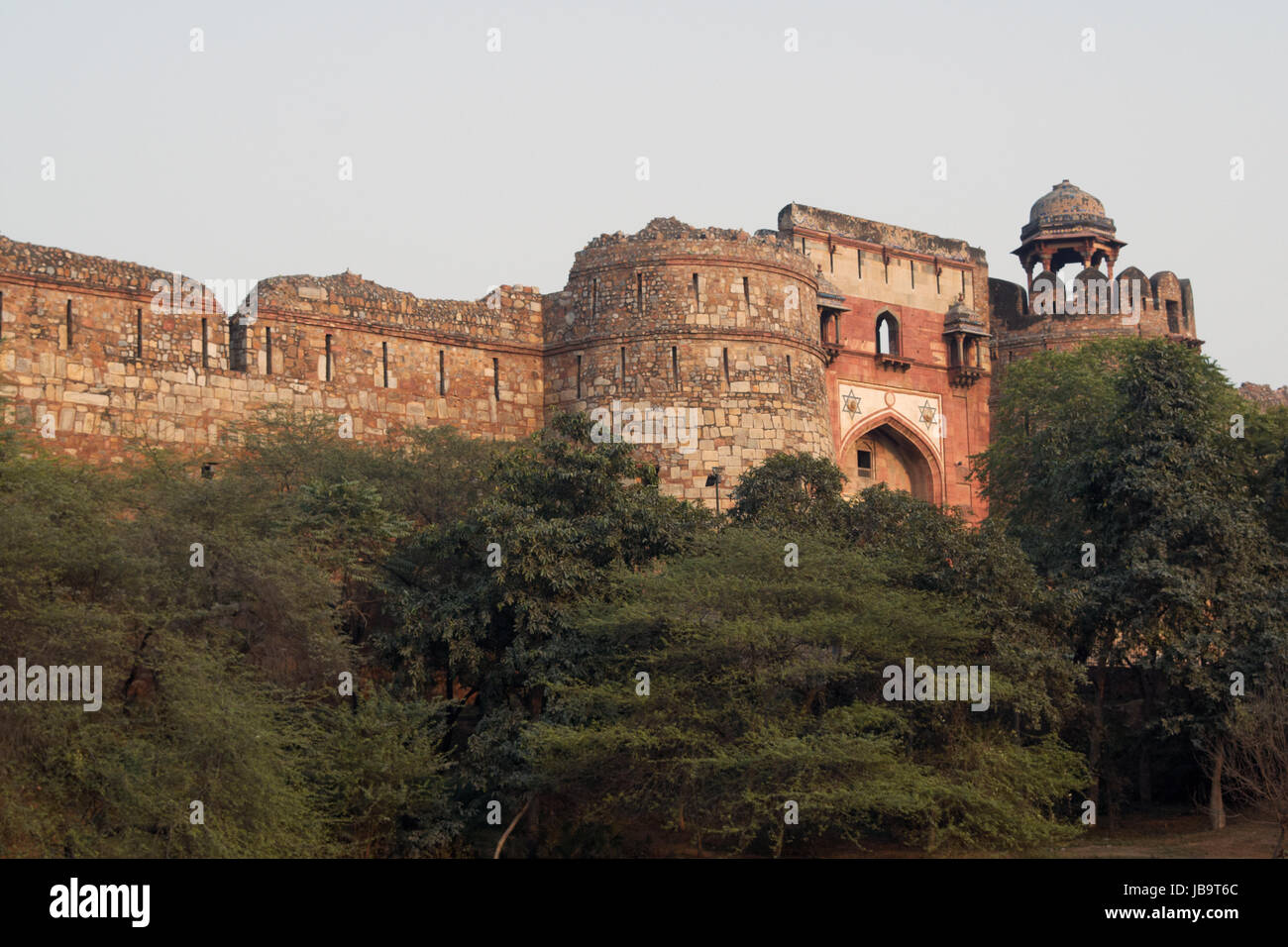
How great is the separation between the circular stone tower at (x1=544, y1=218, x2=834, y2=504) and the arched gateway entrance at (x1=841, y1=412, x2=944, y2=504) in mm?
4505

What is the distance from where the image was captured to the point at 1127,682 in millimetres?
24609

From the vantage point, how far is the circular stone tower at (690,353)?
26.5 meters

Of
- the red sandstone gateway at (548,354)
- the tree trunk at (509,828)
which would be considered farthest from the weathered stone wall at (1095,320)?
the tree trunk at (509,828)

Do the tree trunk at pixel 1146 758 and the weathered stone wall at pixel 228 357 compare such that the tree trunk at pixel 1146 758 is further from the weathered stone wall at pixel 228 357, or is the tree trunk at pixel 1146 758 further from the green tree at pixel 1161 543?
the weathered stone wall at pixel 228 357

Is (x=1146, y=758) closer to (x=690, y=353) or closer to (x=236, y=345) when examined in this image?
(x=690, y=353)

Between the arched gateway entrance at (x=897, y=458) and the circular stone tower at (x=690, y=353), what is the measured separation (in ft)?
14.8

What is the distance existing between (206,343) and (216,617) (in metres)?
5.91

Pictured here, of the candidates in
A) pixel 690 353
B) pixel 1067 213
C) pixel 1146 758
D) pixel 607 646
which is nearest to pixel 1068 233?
pixel 1067 213

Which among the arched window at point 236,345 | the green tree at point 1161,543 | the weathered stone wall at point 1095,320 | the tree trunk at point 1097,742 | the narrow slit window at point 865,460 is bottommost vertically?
the tree trunk at point 1097,742

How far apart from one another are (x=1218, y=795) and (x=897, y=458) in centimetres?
1231

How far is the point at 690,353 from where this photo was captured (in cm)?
2686
